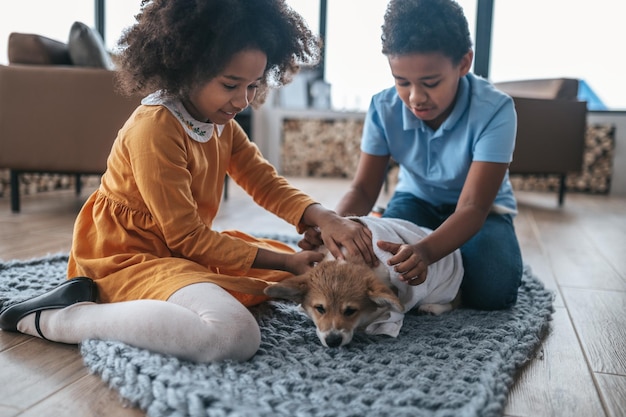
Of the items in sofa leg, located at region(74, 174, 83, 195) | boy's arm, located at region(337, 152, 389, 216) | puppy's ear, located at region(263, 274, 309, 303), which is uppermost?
boy's arm, located at region(337, 152, 389, 216)

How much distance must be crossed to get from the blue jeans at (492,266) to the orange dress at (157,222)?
555mm

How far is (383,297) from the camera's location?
1129 millimetres

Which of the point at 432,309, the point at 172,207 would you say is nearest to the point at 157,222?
the point at 172,207

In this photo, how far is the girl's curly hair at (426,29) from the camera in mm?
1383

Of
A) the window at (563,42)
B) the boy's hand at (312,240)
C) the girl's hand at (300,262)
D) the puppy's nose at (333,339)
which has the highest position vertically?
the window at (563,42)

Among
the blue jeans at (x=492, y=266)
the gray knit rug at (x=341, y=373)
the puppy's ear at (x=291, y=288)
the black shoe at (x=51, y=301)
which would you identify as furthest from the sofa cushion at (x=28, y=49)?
the puppy's ear at (x=291, y=288)

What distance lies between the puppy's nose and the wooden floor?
34 cm

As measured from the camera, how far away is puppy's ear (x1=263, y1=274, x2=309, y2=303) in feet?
3.97

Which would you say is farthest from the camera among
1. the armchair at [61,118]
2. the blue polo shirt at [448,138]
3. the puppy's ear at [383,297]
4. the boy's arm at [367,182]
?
the armchair at [61,118]

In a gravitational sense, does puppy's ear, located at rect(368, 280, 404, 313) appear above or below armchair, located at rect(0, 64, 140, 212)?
below

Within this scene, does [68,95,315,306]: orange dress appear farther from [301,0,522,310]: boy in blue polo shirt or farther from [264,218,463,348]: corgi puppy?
[301,0,522,310]: boy in blue polo shirt

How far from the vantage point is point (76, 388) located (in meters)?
0.92

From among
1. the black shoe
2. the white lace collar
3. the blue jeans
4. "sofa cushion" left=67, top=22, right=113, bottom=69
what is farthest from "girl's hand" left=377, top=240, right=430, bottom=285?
"sofa cushion" left=67, top=22, right=113, bottom=69

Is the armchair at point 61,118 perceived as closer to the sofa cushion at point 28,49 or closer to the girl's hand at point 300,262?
the sofa cushion at point 28,49
